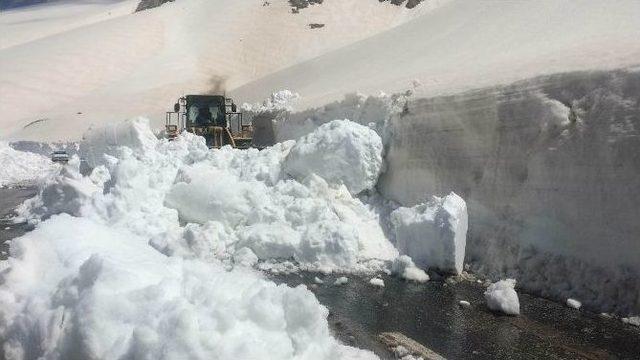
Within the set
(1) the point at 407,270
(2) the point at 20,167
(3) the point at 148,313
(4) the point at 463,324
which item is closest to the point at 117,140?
(1) the point at 407,270

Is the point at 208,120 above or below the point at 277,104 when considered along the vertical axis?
below

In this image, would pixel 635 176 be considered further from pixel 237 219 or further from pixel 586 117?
pixel 237 219

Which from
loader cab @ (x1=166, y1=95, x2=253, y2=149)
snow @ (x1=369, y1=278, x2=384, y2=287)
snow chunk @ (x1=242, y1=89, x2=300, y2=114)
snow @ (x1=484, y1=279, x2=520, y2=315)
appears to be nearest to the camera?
snow @ (x1=484, y1=279, x2=520, y2=315)

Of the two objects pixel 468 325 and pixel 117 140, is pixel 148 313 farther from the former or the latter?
pixel 117 140

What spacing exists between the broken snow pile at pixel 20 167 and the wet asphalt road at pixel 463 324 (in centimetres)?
1741

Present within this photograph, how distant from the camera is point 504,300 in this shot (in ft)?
22.1

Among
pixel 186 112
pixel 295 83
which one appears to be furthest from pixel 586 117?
pixel 295 83

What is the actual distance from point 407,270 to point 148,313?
16.2 feet

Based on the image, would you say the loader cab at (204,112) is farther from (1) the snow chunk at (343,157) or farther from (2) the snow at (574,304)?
(2) the snow at (574,304)

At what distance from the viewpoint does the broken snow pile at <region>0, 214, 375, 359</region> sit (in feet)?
12.2

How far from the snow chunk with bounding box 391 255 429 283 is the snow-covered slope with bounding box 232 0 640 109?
3.28 m

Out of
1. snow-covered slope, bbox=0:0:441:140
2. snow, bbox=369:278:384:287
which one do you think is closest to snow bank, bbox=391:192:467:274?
snow, bbox=369:278:384:287

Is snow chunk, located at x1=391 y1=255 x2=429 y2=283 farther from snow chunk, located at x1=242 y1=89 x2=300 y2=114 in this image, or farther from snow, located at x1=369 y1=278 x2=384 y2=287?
snow chunk, located at x1=242 y1=89 x2=300 y2=114

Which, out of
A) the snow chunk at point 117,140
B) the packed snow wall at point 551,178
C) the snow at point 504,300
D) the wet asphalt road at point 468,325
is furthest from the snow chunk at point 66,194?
the snow at point 504,300
